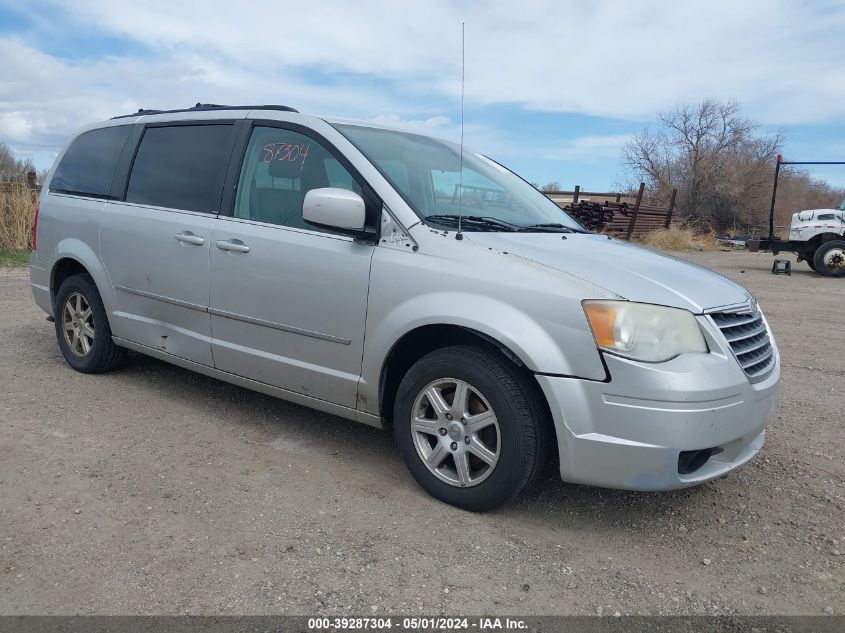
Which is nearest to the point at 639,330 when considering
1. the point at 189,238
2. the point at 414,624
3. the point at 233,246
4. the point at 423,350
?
the point at 423,350

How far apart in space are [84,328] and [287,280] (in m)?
2.32

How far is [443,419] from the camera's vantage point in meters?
3.24

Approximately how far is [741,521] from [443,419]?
1.45 m

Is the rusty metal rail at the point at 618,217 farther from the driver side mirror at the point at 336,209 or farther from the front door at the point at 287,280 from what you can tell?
the driver side mirror at the point at 336,209

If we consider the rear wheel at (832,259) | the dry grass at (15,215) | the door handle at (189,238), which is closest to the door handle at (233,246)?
the door handle at (189,238)

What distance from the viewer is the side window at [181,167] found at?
426 centimetres

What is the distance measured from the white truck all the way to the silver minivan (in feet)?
43.8

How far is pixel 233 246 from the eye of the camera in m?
3.96

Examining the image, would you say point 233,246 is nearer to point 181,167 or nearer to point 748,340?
point 181,167

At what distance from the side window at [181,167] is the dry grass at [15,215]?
9.75 metres

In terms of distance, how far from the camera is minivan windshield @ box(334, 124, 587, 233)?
11.8 feet

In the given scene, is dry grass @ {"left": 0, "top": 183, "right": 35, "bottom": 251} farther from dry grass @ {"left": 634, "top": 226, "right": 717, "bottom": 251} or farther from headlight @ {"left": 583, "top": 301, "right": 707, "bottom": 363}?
dry grass @ {"left": 634, "top": 226, "right": 717, "bottom": 251}

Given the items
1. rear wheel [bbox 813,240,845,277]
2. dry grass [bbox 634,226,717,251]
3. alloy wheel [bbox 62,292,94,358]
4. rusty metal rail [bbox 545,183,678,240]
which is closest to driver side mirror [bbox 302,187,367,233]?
alloy wheel [bbox 62,292,94,358]

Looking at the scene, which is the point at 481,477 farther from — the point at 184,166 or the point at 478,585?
the point at 184,166
